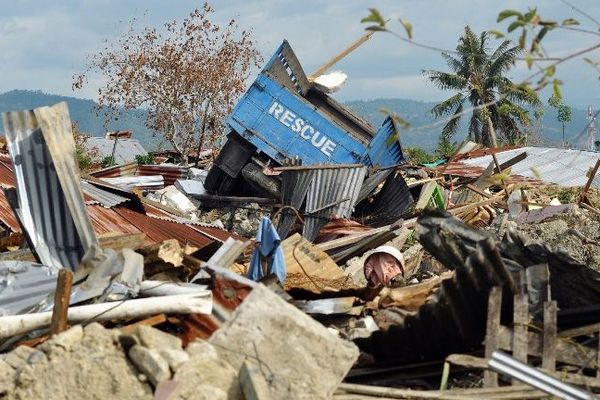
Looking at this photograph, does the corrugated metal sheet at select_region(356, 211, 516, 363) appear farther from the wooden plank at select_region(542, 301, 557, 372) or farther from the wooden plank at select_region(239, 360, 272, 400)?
the wooden plank at select_region(239, 360, 272, 400)

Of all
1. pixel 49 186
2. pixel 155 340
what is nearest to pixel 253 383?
pixel 155 340

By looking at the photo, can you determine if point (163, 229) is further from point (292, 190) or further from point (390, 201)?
point (390, 201)

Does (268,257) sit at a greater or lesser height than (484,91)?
lesser

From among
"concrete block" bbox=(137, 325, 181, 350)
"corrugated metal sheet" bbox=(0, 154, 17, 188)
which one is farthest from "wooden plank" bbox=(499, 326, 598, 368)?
"corrugated metal sheet" bbox=(0, 154, 17, 188)

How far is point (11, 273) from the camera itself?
6730mm

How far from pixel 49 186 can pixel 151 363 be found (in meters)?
3.06

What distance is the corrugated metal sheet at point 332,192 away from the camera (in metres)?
15.9

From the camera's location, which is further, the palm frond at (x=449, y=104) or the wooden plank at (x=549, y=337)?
the palm frond at (x=449, y=104)

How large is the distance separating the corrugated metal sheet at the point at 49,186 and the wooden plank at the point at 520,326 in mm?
3265

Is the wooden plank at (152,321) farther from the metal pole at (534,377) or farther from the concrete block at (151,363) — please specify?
the metal pole at (534,377)

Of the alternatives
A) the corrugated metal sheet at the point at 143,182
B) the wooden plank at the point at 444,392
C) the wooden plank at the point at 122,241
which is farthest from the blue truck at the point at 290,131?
the wooden plank at the point at 444,392

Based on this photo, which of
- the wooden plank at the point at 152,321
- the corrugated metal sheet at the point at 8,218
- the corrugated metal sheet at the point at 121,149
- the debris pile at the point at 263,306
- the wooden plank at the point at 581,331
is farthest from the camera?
the corrugated metal sheet at the point at 121,149

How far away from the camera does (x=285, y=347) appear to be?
501 centimetres

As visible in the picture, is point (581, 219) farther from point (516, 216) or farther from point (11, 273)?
point (11, 273)
